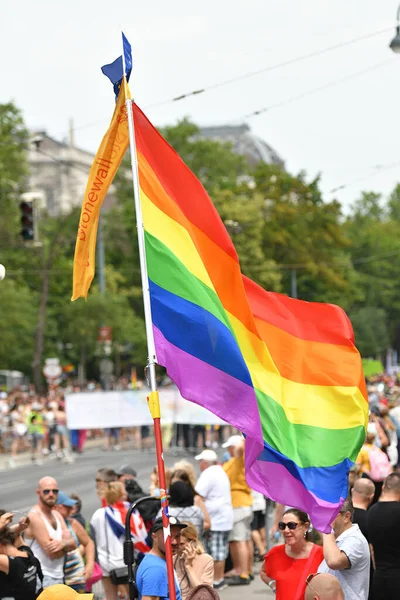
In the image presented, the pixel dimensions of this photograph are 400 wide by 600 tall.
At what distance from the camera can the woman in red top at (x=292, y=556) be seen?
765 centimetres

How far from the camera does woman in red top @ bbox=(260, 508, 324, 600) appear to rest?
25.1ft

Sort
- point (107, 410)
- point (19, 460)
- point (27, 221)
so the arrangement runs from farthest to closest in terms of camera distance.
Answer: point (19, 460) → point (27, 221) → point (107, 410)

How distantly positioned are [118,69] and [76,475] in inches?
879

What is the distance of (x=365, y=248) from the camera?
4235 inches

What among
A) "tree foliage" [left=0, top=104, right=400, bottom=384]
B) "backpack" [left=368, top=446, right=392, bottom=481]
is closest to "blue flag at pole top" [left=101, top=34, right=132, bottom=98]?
"backpack" [left=368, top=446, right=392, bottom=481]

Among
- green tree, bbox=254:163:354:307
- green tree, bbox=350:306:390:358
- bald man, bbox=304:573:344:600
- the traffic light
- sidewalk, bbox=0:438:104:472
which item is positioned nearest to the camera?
bald man, bbox=304:573:344:600

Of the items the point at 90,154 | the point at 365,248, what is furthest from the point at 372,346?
the point at 90,154

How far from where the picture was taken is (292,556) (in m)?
7.78

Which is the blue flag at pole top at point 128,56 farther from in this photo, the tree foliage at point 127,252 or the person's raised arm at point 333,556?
the tree foliage at point 127,252

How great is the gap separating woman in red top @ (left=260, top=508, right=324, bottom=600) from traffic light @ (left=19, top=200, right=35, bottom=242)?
56.2ft

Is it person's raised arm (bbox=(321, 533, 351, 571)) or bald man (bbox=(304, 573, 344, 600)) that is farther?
person's raised arm (bbox=(321, 533, 351, 571))

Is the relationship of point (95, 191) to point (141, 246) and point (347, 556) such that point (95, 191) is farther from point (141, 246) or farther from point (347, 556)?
point (347, 556)

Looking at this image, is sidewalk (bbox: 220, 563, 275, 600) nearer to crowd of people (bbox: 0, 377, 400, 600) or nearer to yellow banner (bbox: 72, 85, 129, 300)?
crowd of people (bbox: 0, 377, 400, 600)

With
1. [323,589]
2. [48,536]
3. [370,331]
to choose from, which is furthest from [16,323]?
[370,331]
